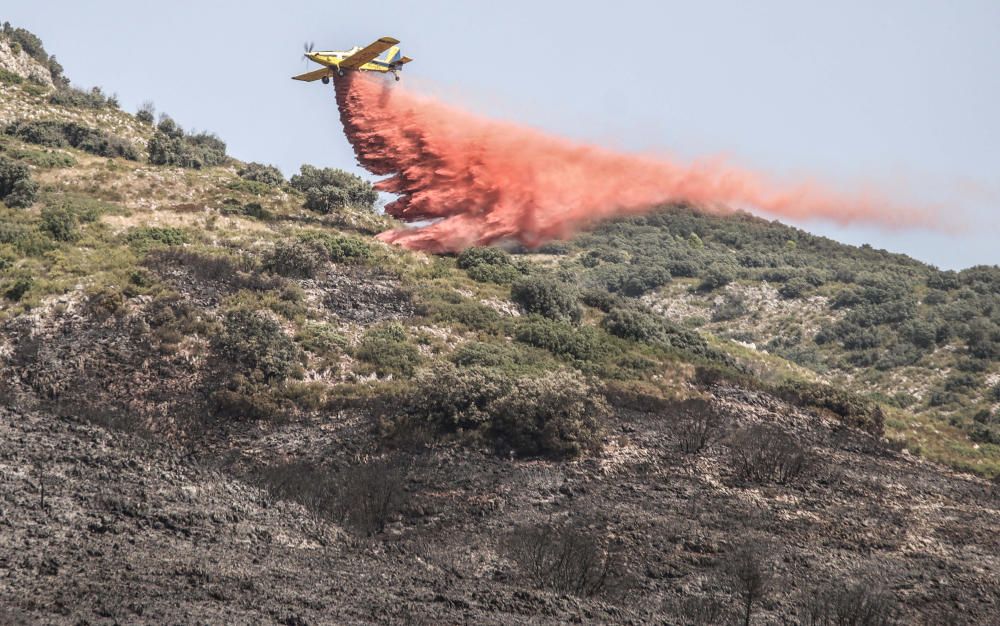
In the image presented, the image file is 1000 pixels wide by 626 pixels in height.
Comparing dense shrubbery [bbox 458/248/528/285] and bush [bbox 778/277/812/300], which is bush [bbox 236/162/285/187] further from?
bush [bbox 778/277/812/300]

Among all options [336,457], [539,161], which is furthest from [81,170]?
[336,457]

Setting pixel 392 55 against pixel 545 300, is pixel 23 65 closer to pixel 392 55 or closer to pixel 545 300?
pixel 392 55

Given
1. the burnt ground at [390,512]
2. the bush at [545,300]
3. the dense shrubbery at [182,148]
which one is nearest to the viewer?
the burnt ground at [390,512]

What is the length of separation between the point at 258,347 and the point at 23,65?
173ft

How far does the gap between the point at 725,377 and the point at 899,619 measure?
2280 centimetres

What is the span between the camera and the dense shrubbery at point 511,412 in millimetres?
32875

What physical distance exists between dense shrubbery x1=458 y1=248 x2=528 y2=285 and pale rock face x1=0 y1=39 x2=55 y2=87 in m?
38.3

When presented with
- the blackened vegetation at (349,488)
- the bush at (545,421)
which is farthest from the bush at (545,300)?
the blackened vegetation at (349,488)

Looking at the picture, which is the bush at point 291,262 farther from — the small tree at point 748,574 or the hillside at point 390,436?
the small tree at point 748,574

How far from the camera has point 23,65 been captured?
7719 centimetres

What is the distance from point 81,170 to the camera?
184ft

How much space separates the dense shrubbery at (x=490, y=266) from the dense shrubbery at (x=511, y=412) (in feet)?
54.2

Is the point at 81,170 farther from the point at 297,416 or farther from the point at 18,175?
the point at 297,416

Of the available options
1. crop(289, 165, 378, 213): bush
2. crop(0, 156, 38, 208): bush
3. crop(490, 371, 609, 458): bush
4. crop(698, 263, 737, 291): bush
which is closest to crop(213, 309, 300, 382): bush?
crop(490, 371, 609, 458): bush
